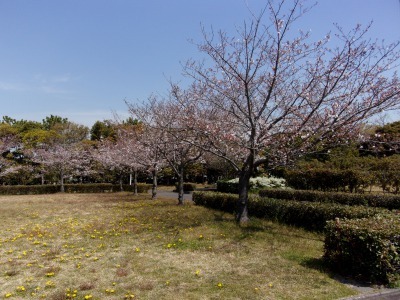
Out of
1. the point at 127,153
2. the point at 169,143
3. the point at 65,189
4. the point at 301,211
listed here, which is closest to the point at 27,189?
the point at 65,189

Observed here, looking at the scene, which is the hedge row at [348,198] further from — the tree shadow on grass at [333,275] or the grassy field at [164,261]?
the tree shadow on grass at [333,275]

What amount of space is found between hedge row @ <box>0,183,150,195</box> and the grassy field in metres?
18.4

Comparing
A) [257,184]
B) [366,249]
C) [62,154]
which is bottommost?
[366,249]

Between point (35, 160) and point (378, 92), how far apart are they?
28.8 m

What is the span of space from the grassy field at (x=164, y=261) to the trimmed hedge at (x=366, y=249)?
0.46 meters

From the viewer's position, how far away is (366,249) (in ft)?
15.8

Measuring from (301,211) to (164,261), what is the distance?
15.3ft

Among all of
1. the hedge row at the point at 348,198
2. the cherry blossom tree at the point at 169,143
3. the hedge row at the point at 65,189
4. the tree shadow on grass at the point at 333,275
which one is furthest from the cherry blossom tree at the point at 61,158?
the tree shadow on grass at the point at 333,275

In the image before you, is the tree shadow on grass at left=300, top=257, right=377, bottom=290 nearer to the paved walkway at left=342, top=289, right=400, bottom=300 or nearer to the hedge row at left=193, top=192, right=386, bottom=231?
the paved walkway at left=342, top=289, right=400, bottom=300

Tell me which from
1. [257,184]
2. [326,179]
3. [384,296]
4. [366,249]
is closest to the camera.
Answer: [384,296]

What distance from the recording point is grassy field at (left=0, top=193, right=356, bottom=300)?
445cm

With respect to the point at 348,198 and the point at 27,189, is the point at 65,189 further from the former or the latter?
the point at 348,198

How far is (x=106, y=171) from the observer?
3272cm

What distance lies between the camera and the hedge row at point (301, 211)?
732 centimetres
